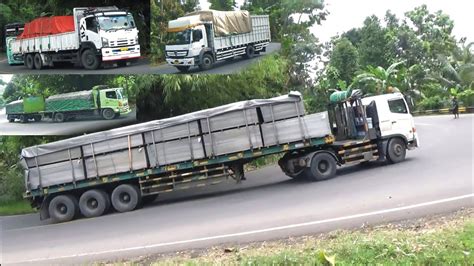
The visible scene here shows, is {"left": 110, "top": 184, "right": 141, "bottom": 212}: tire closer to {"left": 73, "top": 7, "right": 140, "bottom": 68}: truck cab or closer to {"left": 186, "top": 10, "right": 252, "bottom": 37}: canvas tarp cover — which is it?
{"left": 73, "top": 7, "right": 140, "bottom": 68}: truck cab

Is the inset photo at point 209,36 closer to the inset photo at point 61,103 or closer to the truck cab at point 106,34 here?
the truck cab at point 106,34

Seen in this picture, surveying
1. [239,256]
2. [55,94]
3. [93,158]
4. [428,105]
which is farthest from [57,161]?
[428,105]

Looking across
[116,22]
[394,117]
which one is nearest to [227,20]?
[116,22]

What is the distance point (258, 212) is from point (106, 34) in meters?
1.61

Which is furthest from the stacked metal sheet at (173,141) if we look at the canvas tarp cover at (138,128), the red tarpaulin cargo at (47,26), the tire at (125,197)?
the red tarpaulin cargo at (47,26)

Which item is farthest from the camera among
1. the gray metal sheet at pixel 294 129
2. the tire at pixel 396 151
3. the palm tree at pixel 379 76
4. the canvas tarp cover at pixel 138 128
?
the tire at pixel 396 151

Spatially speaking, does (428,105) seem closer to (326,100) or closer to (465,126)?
(465,126)

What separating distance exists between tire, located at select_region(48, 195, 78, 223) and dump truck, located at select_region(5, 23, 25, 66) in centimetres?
113

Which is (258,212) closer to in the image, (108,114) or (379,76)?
(108,114)

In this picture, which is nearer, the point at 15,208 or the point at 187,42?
the point at 187,42

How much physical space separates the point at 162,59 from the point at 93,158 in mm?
1077

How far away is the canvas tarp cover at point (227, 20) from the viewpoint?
351 centimetres

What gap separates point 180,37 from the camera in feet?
11.2

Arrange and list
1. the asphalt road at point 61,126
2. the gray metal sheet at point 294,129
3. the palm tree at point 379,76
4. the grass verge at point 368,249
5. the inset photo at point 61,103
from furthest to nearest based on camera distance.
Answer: the gray metal sheet at point 294,129
the palm tree at point 379,76
the asphalt road at point 61,126
the inset photo at point 61,103
the grass verge at point 368,249
